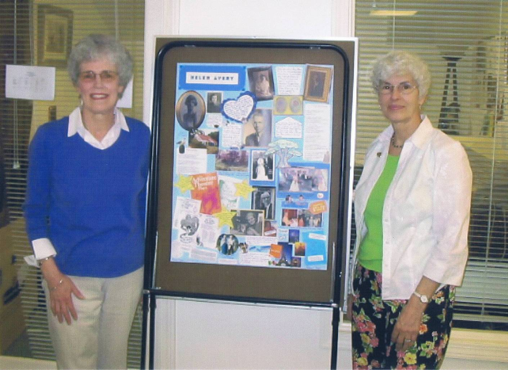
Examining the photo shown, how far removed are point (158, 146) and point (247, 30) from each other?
70 centimetres

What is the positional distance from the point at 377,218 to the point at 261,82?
2.28ft

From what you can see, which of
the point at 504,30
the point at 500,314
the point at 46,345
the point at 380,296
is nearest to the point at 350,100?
the point at 380,296

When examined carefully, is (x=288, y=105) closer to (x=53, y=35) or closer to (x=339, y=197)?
(x=339, y=197)

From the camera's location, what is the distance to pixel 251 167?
1.98m

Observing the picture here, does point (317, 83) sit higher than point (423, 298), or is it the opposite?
point (317, 83)

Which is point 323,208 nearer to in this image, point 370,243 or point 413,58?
point 370,243

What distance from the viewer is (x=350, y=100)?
6.38ft

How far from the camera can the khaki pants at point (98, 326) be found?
6.12ft

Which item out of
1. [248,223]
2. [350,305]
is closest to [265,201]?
[248,223]

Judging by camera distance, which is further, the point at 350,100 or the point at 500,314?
the point at 500,314

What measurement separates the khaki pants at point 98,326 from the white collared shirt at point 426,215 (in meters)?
0.99

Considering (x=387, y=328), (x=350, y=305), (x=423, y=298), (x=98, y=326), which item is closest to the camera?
(x=423, y=298)

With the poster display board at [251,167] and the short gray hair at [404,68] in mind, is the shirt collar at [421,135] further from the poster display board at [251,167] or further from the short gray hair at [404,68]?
the poster display board at [251,167]

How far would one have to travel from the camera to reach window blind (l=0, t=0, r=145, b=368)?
2348mm
